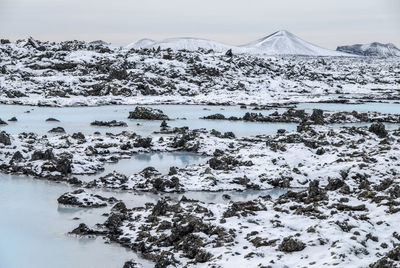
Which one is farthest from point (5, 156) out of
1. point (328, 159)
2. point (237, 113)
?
point (237, 113)

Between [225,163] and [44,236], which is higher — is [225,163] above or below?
above

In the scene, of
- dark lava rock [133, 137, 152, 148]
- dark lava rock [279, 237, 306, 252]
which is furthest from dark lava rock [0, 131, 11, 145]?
dark lava rock [279, 237, 306, 252]

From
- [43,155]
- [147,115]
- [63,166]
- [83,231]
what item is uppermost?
[147,115]

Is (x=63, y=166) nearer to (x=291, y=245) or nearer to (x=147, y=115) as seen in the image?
(x=291, y=245)

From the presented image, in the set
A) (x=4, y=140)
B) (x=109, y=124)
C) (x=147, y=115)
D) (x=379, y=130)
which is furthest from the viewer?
(x=147, y=115)

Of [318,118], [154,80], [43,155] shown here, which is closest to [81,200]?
[43,155]

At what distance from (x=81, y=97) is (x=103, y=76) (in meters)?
11.7

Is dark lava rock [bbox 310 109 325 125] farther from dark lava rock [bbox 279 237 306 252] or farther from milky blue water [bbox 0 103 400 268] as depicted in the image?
dark lava rock [bbox 279 237 306 252]

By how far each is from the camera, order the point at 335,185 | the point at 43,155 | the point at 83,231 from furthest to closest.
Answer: the point at 43,155, the point at 335,185, the point at 83,231

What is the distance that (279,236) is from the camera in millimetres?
16234

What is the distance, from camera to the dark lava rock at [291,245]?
1491 centimetres

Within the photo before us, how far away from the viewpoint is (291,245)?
15.0 metres

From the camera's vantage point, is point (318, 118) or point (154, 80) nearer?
point (318, 118)

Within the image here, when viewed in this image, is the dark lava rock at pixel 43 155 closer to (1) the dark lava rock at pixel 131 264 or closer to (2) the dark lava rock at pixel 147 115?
(1) the dark lava rock at pixel 131 264
